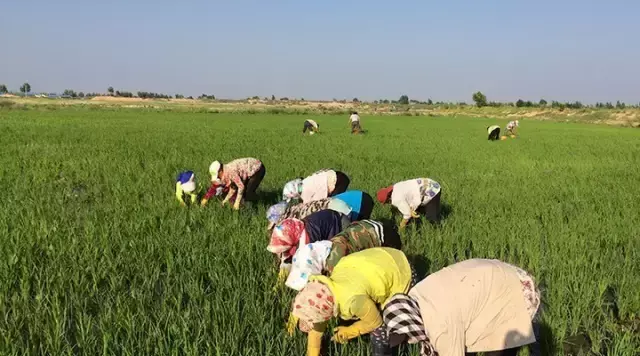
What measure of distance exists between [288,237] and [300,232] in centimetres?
9

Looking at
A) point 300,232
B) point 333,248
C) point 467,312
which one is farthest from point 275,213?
point 467,312

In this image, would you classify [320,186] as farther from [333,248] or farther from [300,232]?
[333,248]

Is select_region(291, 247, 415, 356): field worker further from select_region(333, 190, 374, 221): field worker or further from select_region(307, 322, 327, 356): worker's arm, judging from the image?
select_region(333, 190, 374, 221): field worker

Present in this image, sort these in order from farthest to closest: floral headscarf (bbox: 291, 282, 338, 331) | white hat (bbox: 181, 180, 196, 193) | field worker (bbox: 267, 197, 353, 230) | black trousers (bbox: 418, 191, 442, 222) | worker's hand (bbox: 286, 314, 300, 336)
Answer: white hat (bbox: 181, 180, 196, 193) < black trousers (bbox: 418, 191, 442, 222) < field worker (bbox: 267, 197, 353, 230) < worker's hand (bbox: 286, 314, 300, 336) < floral headscarf (bbox: 291, 282, 338, 331)

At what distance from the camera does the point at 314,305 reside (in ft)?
6.89

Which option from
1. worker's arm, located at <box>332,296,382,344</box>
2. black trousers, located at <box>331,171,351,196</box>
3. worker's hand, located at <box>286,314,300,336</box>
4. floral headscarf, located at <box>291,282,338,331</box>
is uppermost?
black trousers, located at <box>331,171,351,196</box>

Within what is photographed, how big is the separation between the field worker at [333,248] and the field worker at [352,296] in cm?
16

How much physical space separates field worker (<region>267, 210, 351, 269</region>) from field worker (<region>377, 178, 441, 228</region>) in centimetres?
114

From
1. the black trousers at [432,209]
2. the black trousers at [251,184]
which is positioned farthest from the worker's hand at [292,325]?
the black trousers at [251,184]

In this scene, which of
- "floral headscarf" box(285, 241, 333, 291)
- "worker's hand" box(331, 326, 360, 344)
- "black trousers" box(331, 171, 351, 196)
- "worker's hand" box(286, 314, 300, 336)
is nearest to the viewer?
"worker's hand" box(331, 326, 360, 344)

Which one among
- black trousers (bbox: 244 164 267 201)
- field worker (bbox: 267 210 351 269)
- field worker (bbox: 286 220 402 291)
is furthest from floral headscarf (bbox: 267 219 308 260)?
black trousers (bbox: 244 164 267 201)

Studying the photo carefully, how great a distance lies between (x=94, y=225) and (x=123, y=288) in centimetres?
138

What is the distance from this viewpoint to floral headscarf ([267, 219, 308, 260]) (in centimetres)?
279

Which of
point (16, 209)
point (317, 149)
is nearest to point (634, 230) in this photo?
point (16, 209)
